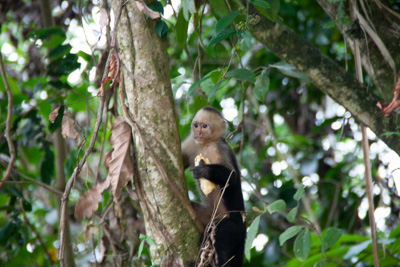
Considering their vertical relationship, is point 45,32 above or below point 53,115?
above

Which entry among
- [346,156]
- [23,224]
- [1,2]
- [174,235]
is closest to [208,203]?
[174,235]

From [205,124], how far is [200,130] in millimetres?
64

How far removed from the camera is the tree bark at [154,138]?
1.95 m

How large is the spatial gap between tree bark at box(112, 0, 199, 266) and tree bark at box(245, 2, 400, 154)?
78cm

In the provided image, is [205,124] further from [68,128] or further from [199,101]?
[68,128]

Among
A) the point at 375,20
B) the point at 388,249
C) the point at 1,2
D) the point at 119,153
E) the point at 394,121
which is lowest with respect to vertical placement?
the point at 388,249

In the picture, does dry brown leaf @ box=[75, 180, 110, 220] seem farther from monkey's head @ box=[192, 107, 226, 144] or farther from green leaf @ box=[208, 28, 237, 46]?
monkey's head @ box=[192, 107, 226, 144]

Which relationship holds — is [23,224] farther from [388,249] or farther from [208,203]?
[388,249]

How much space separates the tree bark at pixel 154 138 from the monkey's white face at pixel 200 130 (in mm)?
1265

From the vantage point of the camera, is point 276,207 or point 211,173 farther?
point 211,173

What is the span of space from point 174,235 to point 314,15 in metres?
3.20

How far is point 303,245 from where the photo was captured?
207 cm

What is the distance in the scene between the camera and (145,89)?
1.99 metres

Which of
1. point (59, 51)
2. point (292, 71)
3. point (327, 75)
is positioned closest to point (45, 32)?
point (59, 51)
